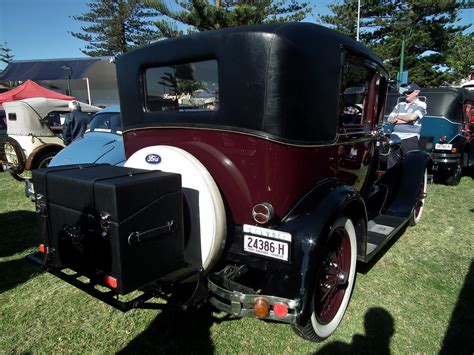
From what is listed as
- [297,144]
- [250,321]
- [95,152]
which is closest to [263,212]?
[297,144]

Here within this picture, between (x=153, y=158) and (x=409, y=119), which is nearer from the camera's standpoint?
(x=153, y=158)

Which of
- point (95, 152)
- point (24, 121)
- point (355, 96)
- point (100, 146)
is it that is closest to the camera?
point (355, 96)

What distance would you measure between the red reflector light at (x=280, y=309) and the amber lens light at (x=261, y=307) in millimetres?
47

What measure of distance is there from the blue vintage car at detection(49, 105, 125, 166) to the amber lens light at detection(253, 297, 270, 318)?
3.65 metres

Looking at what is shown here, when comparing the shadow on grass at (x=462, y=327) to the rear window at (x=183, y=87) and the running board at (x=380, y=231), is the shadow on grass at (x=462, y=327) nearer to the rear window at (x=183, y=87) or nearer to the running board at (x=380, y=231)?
the running board at (x=380, y=231)

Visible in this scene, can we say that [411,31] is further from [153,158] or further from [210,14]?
[153,158]


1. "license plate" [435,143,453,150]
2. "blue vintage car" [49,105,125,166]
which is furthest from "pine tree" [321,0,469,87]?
"blue vintage car" [49,105,125,166]

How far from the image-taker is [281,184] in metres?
2.20

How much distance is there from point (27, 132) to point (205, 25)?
913cm

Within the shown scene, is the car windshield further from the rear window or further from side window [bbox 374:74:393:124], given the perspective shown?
side window [bbox 374:74:393:124]

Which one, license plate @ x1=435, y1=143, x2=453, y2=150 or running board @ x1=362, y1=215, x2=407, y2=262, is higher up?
license plate @ x1=435, y1=143, x2=453, y2=150

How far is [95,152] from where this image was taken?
519 cm

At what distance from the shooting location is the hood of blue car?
506 centimetres

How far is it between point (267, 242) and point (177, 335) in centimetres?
108
